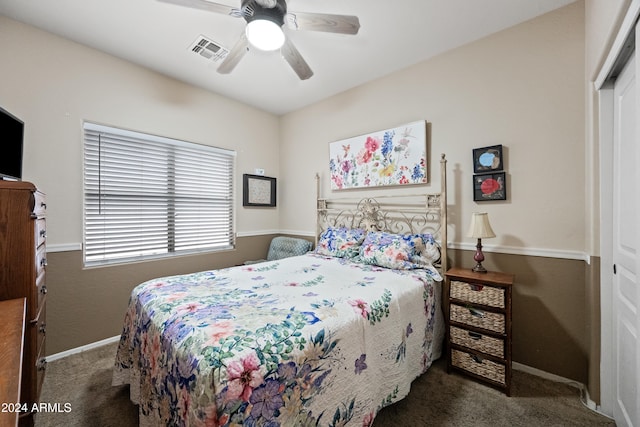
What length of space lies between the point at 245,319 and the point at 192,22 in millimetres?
2287

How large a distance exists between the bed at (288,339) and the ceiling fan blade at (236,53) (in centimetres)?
168

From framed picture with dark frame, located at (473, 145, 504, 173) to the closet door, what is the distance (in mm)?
659

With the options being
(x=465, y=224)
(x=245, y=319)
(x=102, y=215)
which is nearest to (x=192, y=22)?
(x=102, y=215)

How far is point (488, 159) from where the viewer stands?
221 centimetres

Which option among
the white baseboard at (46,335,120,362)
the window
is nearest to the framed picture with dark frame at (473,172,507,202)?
the window

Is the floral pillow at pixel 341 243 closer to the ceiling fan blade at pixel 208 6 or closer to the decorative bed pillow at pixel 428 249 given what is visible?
the decorative bed pillow at pixel 428 249

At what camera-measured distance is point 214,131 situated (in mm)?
3287

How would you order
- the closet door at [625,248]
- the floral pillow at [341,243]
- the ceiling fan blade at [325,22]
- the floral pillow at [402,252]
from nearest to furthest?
the closet door at [625,248], the ceiling fan blade at [325,22], the floral pillow at [402,252], the floral pillow at [341,243]

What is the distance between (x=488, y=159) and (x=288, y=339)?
2.17m

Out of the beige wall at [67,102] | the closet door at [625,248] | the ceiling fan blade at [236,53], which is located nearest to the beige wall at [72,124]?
the beige wall at [67,102]

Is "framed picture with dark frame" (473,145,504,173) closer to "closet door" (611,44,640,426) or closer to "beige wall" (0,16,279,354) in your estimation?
"closet door" (611,44,640,426)

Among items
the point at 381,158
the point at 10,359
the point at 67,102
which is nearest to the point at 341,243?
the point at 381,158

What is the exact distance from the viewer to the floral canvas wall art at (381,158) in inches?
103

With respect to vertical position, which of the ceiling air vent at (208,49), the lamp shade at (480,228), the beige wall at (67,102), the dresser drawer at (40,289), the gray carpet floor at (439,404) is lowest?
the gray carpet floor at (439,404)
